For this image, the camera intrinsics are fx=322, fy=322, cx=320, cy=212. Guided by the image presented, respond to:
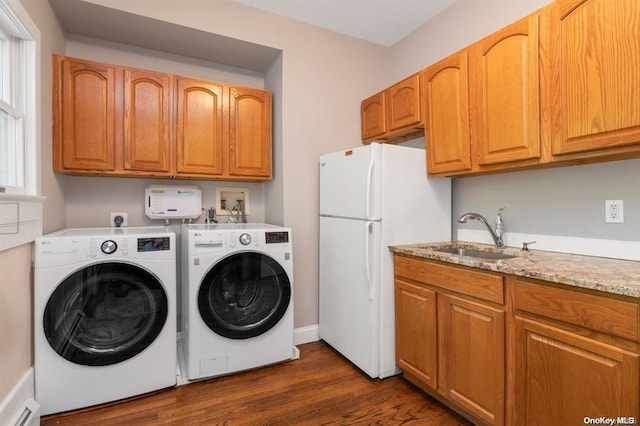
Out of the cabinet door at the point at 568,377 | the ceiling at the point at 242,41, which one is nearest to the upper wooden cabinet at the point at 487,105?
the ceiling at the point at 242,41

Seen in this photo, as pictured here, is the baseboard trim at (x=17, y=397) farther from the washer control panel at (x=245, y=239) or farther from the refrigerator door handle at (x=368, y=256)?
the refrigerator door handle at (x=368, y=256)

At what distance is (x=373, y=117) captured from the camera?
9.45ft

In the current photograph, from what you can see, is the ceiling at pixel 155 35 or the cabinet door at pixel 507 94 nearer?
the cabinet door at pixel 507 94

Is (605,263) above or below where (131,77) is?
below

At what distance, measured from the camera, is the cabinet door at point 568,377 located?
1.15m

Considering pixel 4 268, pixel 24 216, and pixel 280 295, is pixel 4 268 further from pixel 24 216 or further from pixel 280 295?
pixel 280 295

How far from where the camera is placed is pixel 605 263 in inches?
61.0

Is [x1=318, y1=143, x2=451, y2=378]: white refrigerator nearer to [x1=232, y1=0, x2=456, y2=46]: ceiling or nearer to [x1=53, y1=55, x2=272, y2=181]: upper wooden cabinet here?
[x1=53, y1=55, x2=272, y2=181]: upper wooden cabinet

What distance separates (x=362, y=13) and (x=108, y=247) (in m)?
2.57

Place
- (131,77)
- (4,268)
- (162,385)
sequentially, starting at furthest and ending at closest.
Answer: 1. (131,77)
2. (162,385)
3. (4,268)

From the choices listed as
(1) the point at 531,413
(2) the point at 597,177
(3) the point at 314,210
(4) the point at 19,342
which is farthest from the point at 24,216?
(2) the point at 597,177

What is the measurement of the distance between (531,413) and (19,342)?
8.22ft

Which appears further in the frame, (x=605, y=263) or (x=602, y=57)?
(x=605, y=263)

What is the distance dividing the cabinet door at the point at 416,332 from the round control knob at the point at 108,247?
1773 millimetres
